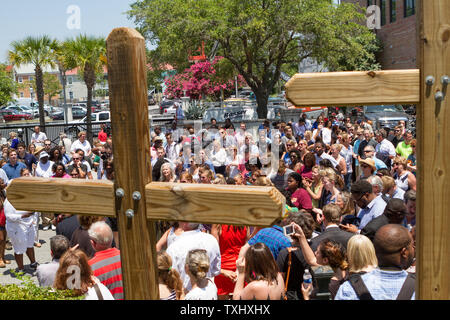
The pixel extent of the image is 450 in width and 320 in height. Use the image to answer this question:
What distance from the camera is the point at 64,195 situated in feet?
7.45

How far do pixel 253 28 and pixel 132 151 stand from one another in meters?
20.3

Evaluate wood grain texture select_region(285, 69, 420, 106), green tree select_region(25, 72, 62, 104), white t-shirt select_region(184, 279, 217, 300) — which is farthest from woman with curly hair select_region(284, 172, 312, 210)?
green tree select_region(25, 72, 62, 104)

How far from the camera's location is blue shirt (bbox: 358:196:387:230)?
5730 mm

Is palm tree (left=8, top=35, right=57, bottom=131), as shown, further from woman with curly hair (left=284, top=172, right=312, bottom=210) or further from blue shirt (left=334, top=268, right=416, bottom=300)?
blue shirt (left=334, top=268, right=416, bottom=300)

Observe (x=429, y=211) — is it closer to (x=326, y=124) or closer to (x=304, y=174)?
(x=304, y=174)

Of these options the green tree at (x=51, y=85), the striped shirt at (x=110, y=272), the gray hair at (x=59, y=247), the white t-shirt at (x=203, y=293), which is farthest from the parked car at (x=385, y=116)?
the green tree at (x=51, y=85)

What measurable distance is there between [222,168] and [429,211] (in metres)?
8.93

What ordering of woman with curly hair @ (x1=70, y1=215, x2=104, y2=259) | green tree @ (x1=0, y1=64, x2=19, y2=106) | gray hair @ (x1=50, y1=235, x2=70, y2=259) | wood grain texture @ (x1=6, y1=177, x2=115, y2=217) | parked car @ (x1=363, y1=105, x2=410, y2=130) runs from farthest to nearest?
green tree @ (x1=0, y1=64, x2=19, y2=106) → parked car @ (x1=363, y1=105, x2=410, y2=130) → woman with curly hair @ (x1=70, y1=215, x2=104, y2=259) → gray hair @ (x1=50, y1=235, x2=70, y2=259) → wood grain texture @ (x1=6, y1=177, x2=115, y2=217)

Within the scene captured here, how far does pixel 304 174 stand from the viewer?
28.1 feet

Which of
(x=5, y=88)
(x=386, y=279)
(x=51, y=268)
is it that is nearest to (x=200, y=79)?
(x=5, y=88)

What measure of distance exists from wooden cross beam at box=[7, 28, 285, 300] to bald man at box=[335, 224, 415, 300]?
1176 millimetres

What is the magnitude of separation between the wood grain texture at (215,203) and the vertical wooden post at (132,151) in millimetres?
82

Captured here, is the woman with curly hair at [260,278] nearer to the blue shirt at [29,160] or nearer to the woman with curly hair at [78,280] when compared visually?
the woman with curly hair at [78,280]
